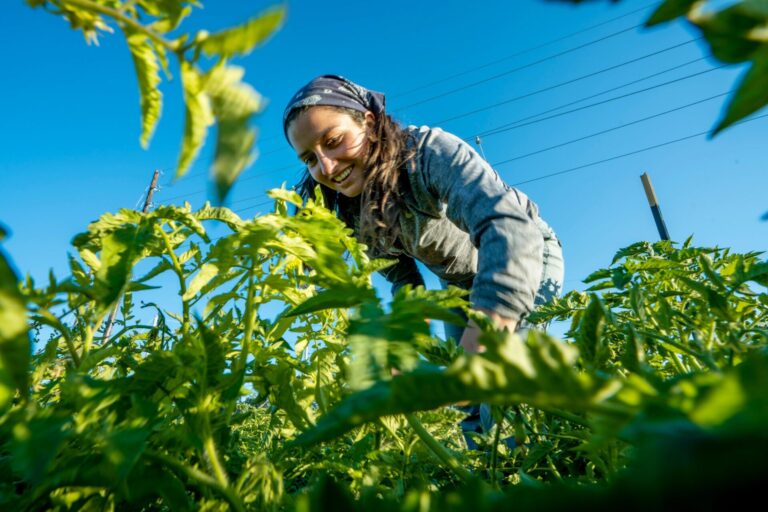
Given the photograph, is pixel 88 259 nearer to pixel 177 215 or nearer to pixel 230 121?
pixel 177 215

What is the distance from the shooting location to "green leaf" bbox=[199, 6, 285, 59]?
0.24 metres

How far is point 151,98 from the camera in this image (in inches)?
13.7

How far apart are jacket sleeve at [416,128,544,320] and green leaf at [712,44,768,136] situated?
1.18 meters

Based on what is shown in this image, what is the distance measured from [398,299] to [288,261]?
0.44 m

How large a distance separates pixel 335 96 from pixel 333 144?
206 millimetres

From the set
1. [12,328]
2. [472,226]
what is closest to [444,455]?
[12,328]

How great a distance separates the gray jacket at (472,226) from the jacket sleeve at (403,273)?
266 millimetres

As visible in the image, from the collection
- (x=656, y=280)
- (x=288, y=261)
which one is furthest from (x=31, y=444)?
(x=656, y=280)

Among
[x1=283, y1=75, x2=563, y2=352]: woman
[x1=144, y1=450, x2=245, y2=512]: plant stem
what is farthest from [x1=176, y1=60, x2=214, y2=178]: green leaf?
[x1=283, y1=75, x2=563, y2=352]: woman

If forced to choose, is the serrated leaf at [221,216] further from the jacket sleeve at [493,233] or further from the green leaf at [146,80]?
the jacket sleeve at [493,233]

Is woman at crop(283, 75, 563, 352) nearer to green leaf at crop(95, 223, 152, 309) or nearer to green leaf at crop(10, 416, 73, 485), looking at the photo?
green leaf at crop(95, 223, 152, 309)

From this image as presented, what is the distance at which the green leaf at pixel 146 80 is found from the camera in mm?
332

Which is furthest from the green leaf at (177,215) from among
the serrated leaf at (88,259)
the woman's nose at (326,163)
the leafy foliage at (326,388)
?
the woman's nose at (326,163)

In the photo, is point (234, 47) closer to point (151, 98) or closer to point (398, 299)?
point (151, 98)
